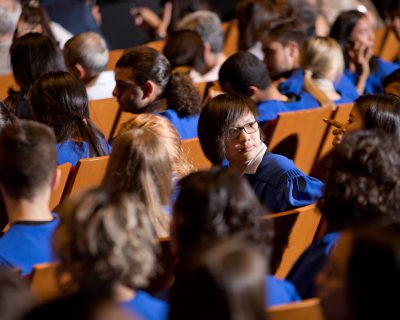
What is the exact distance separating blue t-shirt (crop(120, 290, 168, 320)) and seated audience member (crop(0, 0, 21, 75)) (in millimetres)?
3636

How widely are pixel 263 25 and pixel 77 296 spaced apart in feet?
15.3

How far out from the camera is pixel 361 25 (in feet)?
18.5

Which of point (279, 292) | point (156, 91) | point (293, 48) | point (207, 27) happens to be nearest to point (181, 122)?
point (156, 91)

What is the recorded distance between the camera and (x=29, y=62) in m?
4.39

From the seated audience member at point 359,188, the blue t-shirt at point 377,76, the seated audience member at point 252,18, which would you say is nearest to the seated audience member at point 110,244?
the seated audience member at point 359,188

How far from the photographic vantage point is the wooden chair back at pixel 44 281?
78.4 inches

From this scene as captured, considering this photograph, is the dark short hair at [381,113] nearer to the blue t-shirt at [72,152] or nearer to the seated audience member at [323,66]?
the blue t-shirt at [72,152]

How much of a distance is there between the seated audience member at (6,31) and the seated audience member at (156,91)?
1366mm

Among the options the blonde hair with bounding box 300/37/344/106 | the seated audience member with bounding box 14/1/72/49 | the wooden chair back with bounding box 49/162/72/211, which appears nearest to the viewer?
the wooden chair back with bounding box 49/162/72/211

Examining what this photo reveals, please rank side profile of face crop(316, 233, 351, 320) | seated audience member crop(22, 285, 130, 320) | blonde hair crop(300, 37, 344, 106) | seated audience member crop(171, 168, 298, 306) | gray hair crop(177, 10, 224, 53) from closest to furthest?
seated audience member crop(22, 285, 130, 320)
side profile of face crop(316, 233, 351, 320)
seated audience member crop(171, 168, 298, 306)
blonde hair crop(300, 37, 344, 106)
gray hair crop(177, 10, 224, 53)

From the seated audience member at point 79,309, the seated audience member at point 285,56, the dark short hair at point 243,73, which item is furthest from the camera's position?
the seated audience member at point 285,56

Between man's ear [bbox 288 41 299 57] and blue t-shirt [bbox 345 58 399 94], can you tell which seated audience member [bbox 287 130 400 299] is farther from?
blue t-shirt [bbox 345 58 399 94]

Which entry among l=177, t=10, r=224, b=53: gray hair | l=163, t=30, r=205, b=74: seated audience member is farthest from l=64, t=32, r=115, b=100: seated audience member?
l=177, t=10, r=224, b=53: gray hair

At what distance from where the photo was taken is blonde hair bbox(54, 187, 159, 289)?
5.88ft
